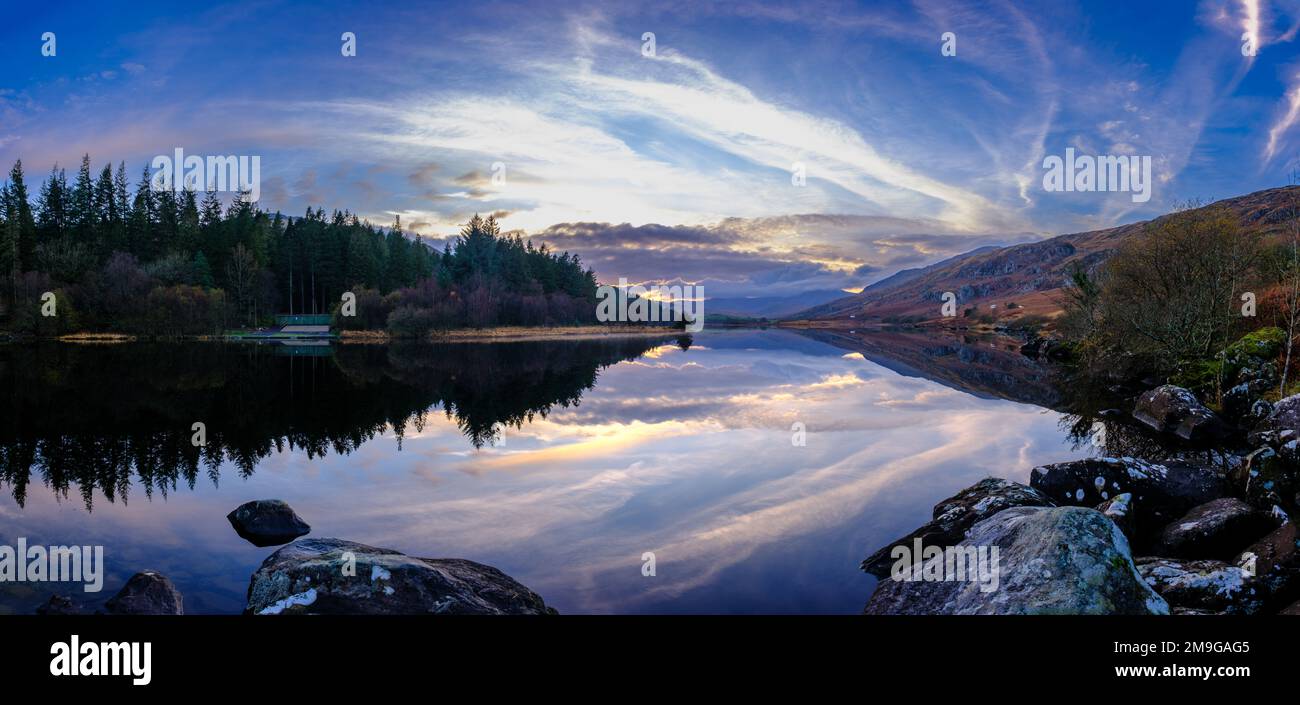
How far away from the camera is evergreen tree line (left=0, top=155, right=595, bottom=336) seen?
83625 mm

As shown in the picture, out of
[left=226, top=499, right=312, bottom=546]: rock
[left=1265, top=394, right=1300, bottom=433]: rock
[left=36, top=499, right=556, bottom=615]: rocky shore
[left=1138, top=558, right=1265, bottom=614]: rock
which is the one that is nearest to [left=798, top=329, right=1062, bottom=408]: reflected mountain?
[left=1265, top=394, right=1300, bottom=433]: rock

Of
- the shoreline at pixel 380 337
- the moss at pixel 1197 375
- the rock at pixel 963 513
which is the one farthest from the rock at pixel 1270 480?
the shoreline at pixel 380 337

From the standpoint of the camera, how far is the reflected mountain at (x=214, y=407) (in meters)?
18.6

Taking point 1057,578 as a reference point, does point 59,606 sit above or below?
below

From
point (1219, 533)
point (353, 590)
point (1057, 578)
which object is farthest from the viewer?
point (1219, 533)

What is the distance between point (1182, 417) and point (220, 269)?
137929 mm

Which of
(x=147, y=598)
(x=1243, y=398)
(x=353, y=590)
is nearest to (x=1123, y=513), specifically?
(x=353, y=590)

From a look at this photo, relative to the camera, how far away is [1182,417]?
981 inches

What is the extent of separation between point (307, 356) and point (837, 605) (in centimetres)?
6531

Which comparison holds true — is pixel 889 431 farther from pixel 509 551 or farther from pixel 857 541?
pixel 509 551

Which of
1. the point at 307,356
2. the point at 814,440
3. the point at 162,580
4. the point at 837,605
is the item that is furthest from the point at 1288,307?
the point at 307,356

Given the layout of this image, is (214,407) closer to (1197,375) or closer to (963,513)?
(963,513)

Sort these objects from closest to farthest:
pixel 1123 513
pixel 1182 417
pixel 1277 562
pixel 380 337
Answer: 1. pixel 1277 562
2. pixel 1123 513
3. pixel 1182 417
4. pixel 380 337

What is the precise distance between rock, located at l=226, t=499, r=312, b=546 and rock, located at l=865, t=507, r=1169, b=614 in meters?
12.3
